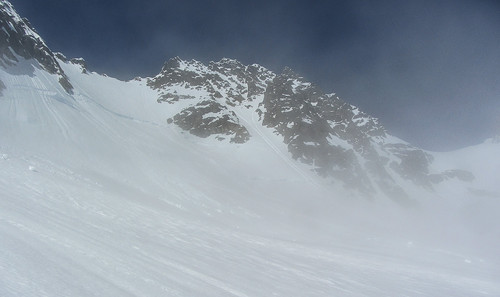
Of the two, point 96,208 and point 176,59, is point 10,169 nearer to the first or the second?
point 96,208

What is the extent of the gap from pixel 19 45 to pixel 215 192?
154 ft

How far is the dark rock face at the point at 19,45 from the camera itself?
50719mm

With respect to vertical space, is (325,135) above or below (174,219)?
above

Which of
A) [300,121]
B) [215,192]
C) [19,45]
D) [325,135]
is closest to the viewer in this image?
[215,192]

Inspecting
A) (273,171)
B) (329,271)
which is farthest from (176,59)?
(329,271)

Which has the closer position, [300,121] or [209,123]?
[209,123]

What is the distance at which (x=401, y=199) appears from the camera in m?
77.9

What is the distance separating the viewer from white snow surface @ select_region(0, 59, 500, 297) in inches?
240

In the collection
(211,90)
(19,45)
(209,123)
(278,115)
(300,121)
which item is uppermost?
(211,90)

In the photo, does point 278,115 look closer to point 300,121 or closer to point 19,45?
point 300,121

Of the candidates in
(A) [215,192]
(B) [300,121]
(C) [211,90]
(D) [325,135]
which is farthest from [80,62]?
(A) [215,192]

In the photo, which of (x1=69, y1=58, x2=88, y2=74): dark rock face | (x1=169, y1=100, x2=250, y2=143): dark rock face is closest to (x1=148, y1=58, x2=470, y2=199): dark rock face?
(x1=169, y1=100, x2=250, y2=143): dark rock face

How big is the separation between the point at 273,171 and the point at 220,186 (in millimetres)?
23526

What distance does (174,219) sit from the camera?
15.0 m
